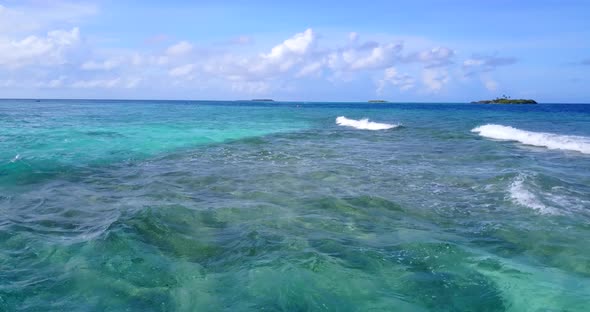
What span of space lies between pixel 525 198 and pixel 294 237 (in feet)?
20.1

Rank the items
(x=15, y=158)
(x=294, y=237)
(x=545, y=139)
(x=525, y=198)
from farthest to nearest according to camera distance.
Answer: (x=545, y=139)
(x=15, y=158)
(x=525, y=198)
(x=294, y=237)

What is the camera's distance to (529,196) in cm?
1029

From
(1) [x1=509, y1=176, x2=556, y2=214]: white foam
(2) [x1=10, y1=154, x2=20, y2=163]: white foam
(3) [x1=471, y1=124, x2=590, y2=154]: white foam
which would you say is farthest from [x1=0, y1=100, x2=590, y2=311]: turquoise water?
(3) [x1=471, y1=124, x2=590, y2=154]: white foam

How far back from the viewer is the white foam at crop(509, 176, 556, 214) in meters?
9.31

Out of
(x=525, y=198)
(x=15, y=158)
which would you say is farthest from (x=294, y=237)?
(x=15, y=158)

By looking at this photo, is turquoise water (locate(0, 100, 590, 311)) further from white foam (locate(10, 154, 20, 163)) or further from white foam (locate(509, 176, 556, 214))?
white foam (locate(10, 154, 20, 163))

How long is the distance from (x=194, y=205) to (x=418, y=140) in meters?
17.6

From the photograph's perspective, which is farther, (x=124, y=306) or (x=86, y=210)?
(x=86, y=210)

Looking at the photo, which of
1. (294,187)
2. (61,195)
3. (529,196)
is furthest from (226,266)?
(529,196)

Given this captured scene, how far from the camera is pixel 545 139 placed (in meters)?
22.3

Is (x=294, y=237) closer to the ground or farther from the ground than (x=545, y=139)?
closer to the ground

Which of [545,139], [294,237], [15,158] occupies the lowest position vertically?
[294,237]

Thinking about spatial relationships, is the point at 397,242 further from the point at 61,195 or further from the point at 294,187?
the point at 61,195

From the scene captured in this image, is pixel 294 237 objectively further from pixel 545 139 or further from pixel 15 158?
pixel 545 139
